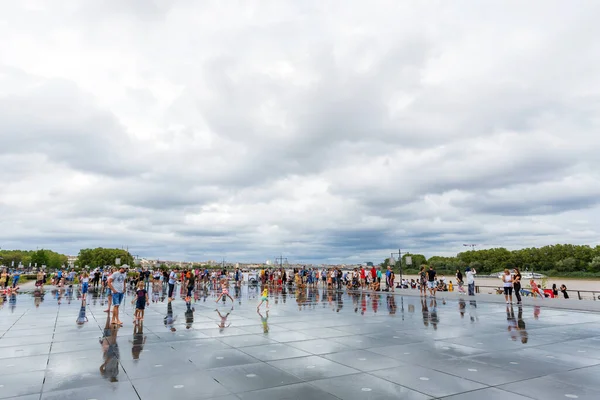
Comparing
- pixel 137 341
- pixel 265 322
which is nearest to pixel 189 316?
pixel 265 322

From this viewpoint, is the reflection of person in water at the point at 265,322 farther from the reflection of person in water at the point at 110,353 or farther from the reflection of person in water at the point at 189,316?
the reflection of person in water at the point at 110,353

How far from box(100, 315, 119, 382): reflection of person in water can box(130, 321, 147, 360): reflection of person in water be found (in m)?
0.37

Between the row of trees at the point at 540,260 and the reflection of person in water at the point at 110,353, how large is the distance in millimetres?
114262

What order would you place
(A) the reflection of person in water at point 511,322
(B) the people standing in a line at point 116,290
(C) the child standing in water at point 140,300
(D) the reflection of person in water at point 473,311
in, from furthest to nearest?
(D) the reflection of person in water at point 473,311
(C) the child standing in water at point 140,300
(B) the people standing in a line at point 116,290
(A) the reflection of person in water at point 511,322

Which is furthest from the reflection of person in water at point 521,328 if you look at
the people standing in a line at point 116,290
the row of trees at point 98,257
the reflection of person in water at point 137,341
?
the row of trees at point 98,257

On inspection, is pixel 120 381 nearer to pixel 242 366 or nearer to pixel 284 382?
pixel 242 366

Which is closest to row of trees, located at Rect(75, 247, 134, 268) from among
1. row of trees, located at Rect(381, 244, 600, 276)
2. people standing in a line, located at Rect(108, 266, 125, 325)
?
row of trees, located at Rect(381, 244, 600, 276)

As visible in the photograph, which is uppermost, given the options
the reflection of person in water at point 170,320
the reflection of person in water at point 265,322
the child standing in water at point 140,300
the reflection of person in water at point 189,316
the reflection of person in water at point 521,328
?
the child standing in water at point 140,300

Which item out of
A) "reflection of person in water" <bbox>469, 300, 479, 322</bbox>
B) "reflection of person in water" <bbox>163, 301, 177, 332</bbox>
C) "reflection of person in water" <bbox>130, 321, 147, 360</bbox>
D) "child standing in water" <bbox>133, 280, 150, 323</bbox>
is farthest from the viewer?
"reflection of person in water" <bbox>469, 300, 479, 322</bbox>

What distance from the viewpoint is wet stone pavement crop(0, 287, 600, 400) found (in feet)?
20.6

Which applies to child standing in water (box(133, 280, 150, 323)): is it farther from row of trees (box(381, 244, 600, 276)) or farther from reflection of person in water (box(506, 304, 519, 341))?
row of trees (box(381, 244, 600, 276))

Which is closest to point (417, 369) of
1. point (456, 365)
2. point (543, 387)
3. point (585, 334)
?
point (456, 365)

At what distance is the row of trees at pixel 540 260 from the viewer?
132 m

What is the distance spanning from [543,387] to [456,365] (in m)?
1.66
